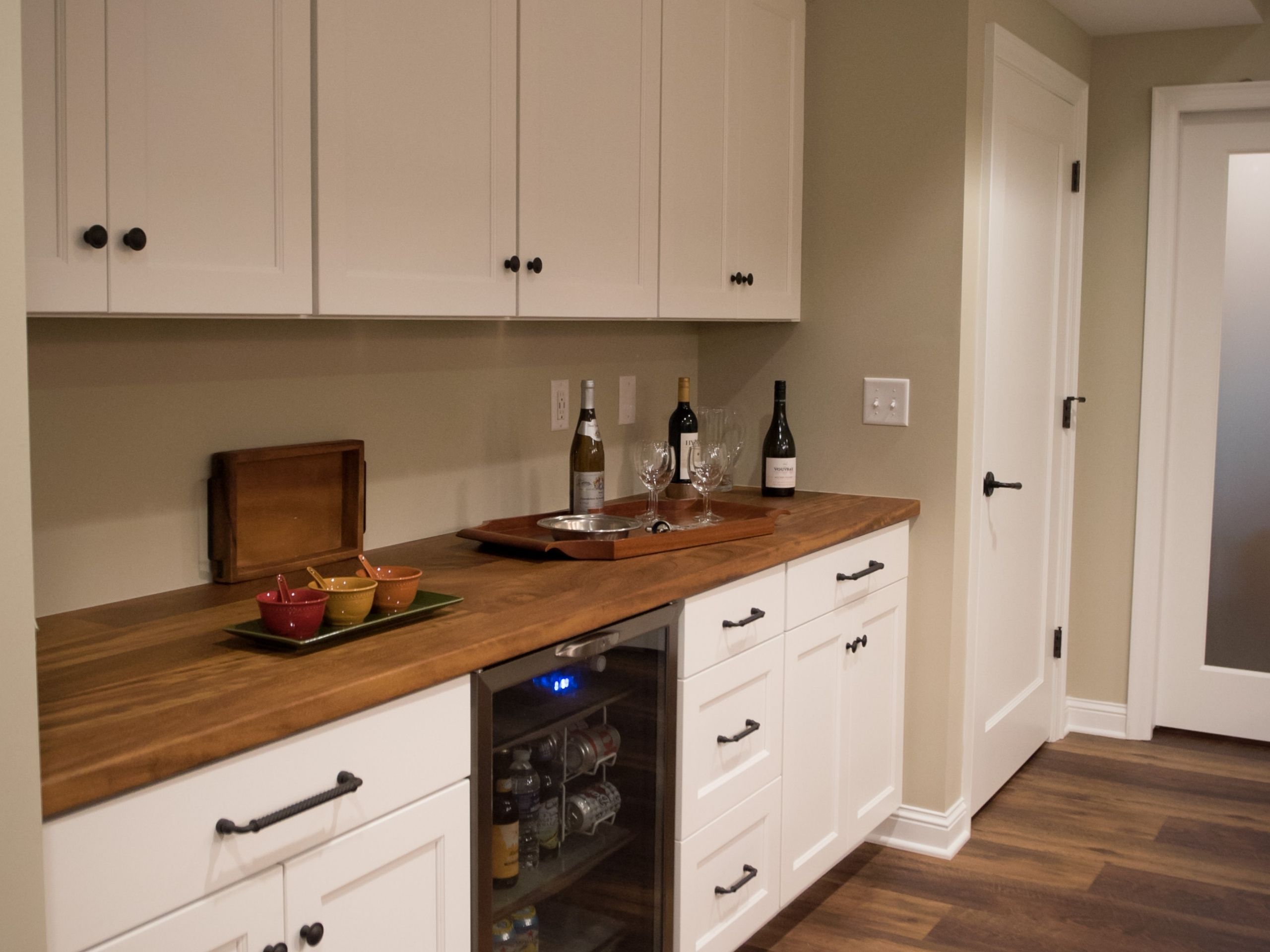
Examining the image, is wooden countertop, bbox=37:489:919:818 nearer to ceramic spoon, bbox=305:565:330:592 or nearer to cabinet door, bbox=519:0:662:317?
ceramic spoon, bbox=305:565:330:592

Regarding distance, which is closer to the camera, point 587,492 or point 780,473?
point 587,492

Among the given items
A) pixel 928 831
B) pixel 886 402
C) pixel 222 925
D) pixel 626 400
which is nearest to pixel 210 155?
pixel 222 925

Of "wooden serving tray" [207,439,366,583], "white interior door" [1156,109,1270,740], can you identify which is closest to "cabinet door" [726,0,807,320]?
"wooden serving tray" [207,439,366,583]

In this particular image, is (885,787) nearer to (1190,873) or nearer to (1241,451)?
(1190,873)

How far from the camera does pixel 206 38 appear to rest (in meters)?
1.59

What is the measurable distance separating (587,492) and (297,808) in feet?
4.23

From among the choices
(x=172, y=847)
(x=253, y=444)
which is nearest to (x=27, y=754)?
(x=172, y=847)

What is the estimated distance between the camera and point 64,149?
4.71 feet

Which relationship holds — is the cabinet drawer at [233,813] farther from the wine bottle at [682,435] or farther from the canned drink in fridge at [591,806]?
the wine bottle at [682,435]

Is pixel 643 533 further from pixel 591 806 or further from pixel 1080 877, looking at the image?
pixel 1080 877

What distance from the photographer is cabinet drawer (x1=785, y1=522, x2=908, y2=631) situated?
251 cm

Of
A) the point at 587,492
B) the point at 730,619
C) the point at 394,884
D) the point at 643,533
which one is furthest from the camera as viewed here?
the point at 587,492

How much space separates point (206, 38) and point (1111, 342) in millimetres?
3146

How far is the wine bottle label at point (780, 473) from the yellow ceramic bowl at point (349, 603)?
1.60 m
